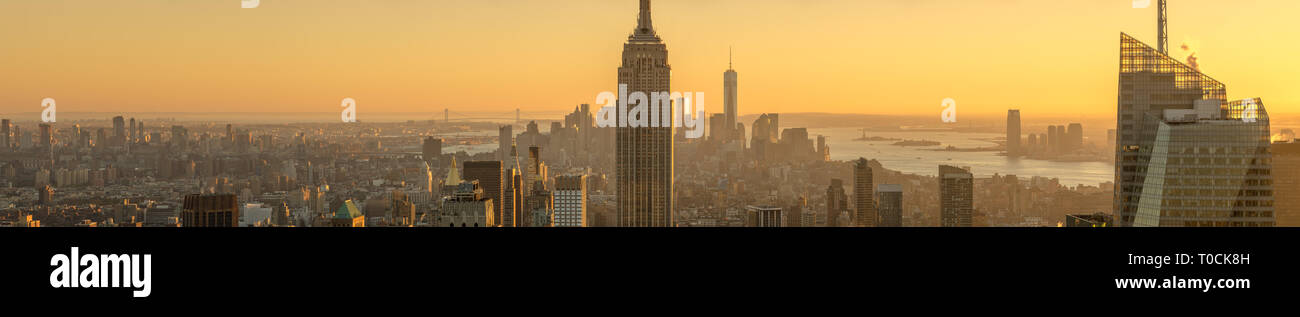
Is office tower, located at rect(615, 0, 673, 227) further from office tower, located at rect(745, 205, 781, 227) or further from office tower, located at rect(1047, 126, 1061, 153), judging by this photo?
office tower, located at rect(1047, 126, 1061, 153)

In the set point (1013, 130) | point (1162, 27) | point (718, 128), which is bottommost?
point (1013, 130)

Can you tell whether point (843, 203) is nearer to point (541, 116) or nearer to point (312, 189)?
point (541, 116)

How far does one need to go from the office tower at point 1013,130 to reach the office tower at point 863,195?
7.41 feet

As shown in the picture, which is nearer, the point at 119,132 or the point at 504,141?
the point at 119,132

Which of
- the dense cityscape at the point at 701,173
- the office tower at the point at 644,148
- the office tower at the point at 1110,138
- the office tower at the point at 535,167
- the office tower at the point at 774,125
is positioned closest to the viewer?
the dense cityscape at the point at 701,173

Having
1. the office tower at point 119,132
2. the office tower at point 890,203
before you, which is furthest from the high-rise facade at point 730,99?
the office tower at point 119,132

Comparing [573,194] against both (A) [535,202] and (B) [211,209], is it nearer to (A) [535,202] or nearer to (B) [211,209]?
(A) [535,202]

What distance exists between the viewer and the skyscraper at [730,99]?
1789cm

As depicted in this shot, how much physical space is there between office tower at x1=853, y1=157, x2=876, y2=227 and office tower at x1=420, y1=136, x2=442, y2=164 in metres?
7.43

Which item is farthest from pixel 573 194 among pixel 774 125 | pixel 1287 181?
pixel 1287 181

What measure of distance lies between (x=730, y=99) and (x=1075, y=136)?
6.20 m

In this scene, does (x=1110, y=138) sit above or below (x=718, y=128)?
below

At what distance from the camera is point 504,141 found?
18.7m

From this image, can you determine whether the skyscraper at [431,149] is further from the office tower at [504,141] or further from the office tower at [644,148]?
the office tower at [644,148]
